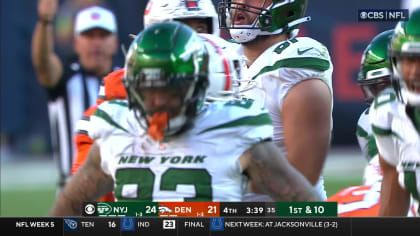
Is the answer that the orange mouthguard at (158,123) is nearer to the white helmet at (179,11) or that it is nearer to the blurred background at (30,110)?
the white helmet at (179,11)

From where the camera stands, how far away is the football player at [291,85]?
1.89 m

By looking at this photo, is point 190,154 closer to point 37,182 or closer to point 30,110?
point 30,110

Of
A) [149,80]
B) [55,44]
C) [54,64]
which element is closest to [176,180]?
[149,80]

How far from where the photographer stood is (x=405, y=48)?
5.65ft

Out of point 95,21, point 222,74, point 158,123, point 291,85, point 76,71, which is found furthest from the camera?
point 76,71

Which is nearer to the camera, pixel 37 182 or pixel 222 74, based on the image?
pixel 222 74

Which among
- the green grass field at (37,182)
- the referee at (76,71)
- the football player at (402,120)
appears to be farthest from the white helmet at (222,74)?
the green grass field at (37,182)

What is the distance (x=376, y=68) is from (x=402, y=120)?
298mm

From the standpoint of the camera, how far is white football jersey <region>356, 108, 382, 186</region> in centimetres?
204

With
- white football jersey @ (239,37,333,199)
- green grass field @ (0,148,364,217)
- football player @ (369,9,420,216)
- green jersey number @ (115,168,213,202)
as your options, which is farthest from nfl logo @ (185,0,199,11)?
green grass field @ (0,148,364,217)

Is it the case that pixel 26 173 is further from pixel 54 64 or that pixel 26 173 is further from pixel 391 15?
pixel 391 15

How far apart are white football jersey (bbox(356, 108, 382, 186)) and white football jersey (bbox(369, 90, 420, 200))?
0.77ft

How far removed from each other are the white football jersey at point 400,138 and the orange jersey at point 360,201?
32 cm

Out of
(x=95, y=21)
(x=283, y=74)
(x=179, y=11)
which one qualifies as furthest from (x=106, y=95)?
(x=95, y=21)
